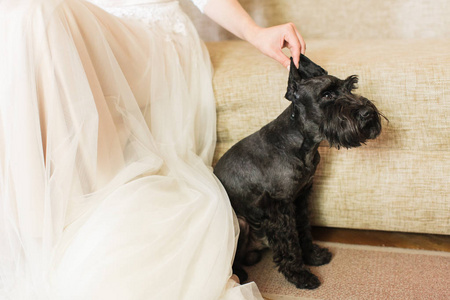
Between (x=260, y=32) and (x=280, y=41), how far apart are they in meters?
0.10

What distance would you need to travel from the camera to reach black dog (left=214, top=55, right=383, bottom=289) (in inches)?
42.7

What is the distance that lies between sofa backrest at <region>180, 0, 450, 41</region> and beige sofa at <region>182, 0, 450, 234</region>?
14.1 inches

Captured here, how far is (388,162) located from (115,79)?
84 centimetres

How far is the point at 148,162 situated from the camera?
1.15 metres

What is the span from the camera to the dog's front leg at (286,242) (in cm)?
122

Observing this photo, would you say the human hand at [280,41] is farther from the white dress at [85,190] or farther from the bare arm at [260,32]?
the white dress at [85,190]

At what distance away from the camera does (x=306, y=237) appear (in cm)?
135

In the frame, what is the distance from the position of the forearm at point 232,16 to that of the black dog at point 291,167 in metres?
0.31

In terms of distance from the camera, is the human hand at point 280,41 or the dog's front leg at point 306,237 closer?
the human hand at point 280,41

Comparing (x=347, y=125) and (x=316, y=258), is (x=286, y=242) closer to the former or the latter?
(x=316, y=258)

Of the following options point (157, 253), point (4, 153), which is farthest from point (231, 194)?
point (4, 153)

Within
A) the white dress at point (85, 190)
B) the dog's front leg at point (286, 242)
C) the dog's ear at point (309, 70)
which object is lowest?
the dog's front leg at point (286, 242)

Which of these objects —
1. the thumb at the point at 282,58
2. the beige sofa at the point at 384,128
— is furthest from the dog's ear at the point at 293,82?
the beige sofa at the point at 384,128

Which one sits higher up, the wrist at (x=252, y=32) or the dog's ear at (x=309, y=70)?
the wrist at (x=252, y=32)
